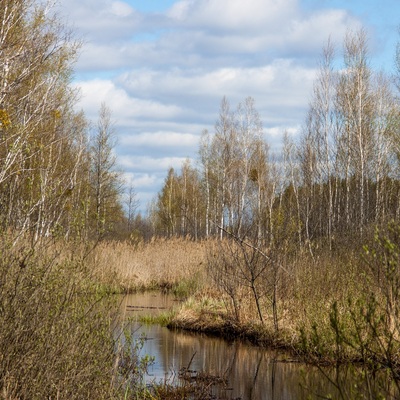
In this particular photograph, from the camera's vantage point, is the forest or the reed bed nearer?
the forest

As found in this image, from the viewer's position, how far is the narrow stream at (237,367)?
9461 mm

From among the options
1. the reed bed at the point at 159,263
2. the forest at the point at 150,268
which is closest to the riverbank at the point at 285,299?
the forest at the point at 150,268

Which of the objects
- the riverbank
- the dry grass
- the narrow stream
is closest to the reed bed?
the dry grass

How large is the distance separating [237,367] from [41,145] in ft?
17.6

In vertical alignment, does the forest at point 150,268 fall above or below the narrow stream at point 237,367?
above

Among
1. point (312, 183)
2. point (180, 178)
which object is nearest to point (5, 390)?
point (312, 183)

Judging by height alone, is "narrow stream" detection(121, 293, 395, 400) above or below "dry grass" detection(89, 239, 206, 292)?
below

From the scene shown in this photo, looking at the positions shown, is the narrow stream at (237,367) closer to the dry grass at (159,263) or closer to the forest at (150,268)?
the forest at (150,268)

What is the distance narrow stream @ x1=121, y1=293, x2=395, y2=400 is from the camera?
9.46 metres

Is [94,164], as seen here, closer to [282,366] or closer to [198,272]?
[198,272]

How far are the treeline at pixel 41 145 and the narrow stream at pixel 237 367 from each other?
195 cm

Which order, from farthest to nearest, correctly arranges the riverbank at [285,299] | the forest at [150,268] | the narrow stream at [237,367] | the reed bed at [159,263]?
the reed bed at [159,263]
the riverbank at [285,299]
the narrow stream at [237,367]
the forest at [150,268]

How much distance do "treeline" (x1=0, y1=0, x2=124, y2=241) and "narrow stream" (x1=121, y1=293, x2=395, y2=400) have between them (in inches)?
76.8

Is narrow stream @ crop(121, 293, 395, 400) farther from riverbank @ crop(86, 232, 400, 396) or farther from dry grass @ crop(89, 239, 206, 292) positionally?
dry grass @ crop(89, 239, 206, 292)
